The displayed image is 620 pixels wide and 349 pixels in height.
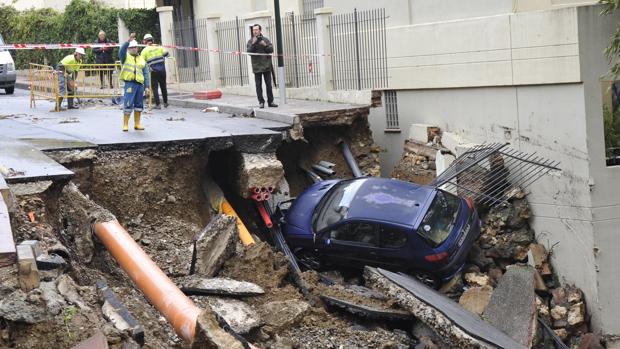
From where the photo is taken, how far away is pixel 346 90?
18641 mm

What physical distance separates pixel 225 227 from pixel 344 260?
258 centimetres

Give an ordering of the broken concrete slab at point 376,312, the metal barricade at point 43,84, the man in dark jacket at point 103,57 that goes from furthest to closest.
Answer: the man in dark jacket at point 103,57, the metal barricade at point 43,84, the broken concrete slab at point 376,312

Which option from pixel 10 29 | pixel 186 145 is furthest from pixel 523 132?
pixel 10 29

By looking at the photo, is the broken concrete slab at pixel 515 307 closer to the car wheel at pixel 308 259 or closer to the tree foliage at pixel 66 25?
the car wheel at pixel 308 259

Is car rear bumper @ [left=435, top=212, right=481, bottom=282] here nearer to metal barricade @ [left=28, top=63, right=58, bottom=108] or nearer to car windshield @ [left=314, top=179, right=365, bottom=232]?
car windshield @ [left=314, top=179, right=365, bottom=232]

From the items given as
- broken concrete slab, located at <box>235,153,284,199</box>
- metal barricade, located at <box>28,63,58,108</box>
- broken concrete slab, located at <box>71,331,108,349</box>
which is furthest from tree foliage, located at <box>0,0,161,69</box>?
broken concrete slab, located at <box>71,331,108,349</box>

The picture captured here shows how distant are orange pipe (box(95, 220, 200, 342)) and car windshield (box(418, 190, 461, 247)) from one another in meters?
4.85

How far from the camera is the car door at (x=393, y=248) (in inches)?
514

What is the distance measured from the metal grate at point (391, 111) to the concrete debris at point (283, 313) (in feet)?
27.0

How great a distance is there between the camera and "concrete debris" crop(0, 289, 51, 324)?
645 centimetres

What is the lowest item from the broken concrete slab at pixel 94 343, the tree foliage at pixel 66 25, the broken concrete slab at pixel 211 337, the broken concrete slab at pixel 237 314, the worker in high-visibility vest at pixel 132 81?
the broken concrete slab at pixel 237 314

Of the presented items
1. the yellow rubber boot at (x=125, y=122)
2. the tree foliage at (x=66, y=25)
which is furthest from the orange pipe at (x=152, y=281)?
the tree foliage at (x=66, y=25)

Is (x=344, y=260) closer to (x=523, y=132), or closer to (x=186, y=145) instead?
(x=186, y=145)

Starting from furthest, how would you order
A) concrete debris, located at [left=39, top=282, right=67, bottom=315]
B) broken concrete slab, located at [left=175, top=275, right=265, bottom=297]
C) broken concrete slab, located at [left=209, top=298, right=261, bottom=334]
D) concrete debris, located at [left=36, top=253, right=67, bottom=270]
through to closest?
broken concrete slab, located at [left=175, top=275, right=265, bottom=297] → broken concrete slab, located at [left=209, top=298, right=261, bottom=334] → concrete debris, located at [left=36, top=253, right=67, bottom=270] → concrete debris, located at [left=39, top=282, right=67, bottom=315]
